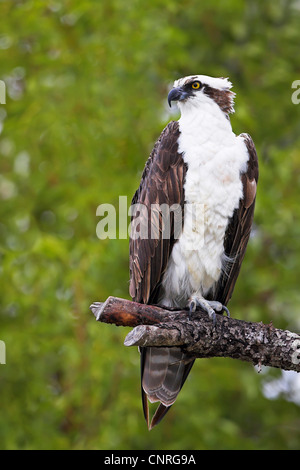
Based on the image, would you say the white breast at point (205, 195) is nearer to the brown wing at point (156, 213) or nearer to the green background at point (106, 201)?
the brown wing at point (156, 213)

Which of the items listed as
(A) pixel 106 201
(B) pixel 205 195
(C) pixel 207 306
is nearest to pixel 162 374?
(C) pixel 207 306

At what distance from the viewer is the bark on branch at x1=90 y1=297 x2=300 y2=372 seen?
391 centimetres

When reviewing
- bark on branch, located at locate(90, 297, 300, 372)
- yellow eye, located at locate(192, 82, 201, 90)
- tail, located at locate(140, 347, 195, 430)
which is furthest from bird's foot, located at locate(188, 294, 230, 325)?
yellow eye, located at locate(192, 82, 201, 90)

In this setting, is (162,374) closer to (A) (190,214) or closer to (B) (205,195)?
(A) (190,214)

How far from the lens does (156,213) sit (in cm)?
470

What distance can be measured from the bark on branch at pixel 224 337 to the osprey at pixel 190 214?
307 millimetres

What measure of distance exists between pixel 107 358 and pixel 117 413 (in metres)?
0.42

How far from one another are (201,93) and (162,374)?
1.79m

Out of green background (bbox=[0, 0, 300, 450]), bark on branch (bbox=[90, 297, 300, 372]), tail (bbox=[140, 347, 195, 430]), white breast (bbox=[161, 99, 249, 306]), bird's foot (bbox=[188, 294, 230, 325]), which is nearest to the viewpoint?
bark on branch (bbox=[90, 297, 300, 372])

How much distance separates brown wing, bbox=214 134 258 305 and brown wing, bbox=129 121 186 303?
1.25 feet

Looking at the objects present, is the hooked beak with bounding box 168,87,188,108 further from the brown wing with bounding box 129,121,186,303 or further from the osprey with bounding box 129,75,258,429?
the brown wing with bounding box 129,121,186,303

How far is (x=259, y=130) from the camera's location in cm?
746

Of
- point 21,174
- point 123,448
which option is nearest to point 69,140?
point 21,174

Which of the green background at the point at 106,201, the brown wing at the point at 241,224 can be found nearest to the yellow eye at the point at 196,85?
the brown wing at the point at 241,224
